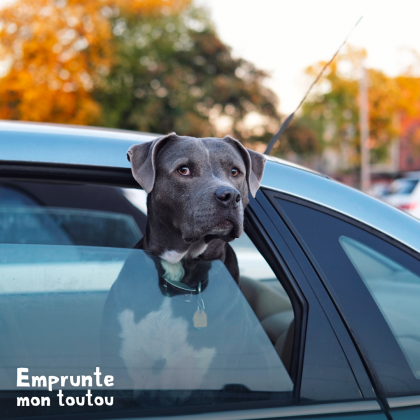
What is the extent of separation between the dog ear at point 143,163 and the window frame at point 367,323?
0.43 metres

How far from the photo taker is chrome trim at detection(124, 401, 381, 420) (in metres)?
1.22

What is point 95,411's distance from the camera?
4.06 feet

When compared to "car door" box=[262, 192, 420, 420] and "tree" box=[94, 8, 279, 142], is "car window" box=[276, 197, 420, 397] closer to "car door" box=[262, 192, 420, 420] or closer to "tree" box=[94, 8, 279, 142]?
"car door" box=[262, 192, 420, 420]

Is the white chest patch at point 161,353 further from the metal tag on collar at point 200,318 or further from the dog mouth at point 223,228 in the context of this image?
the dog mouth at point 223,228

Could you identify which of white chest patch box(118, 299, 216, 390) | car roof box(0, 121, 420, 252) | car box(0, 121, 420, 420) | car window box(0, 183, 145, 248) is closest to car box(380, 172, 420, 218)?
car window box(0, 183, 145, 248)

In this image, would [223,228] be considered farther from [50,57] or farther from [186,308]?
[50,57]

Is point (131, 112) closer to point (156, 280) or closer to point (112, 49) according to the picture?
point (112, 49)

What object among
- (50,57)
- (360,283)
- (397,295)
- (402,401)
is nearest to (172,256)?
(360,283)

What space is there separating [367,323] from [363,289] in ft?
0.32

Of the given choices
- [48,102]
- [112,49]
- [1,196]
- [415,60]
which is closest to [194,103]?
[112,49]

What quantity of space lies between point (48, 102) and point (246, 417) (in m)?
25.3

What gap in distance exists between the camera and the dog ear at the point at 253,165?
1.53 meters

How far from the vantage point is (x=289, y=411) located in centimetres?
126

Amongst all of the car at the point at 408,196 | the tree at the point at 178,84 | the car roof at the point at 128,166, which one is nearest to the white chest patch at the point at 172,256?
the car roof at the point at 128,166
